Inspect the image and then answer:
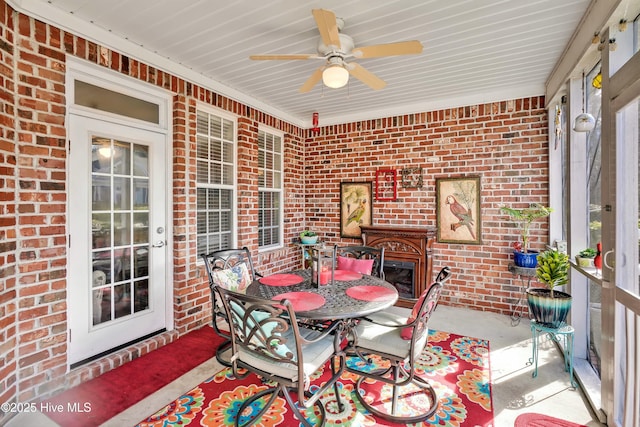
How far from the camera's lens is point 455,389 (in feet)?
7.39

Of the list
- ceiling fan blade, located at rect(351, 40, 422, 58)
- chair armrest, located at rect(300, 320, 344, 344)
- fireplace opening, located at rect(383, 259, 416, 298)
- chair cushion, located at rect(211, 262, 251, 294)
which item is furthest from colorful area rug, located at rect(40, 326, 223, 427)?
ceiling fan blade, located at rect(351, 40, 422, 58)

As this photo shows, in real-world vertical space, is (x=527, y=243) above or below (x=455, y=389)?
above

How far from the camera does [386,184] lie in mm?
4520

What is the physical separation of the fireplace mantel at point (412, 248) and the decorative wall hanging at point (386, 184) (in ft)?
1.91

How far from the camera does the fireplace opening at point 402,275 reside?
4023 mm

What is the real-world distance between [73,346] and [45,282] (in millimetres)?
598

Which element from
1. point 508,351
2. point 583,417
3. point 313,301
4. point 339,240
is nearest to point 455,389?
point 583,417

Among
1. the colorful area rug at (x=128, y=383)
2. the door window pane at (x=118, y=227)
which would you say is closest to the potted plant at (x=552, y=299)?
the colorful area rug at (x=128, y=383)

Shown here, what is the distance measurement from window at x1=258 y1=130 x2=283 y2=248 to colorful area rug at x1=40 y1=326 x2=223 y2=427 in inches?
73.1

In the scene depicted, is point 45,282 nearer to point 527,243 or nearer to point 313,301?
point 313,301

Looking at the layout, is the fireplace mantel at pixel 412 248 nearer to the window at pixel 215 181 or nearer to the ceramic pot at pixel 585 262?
the ceramic pot at pixel 585 262

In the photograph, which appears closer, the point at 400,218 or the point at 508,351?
the point at 508,351

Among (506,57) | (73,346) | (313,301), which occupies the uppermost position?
(506,57)

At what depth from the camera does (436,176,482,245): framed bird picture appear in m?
3.93
